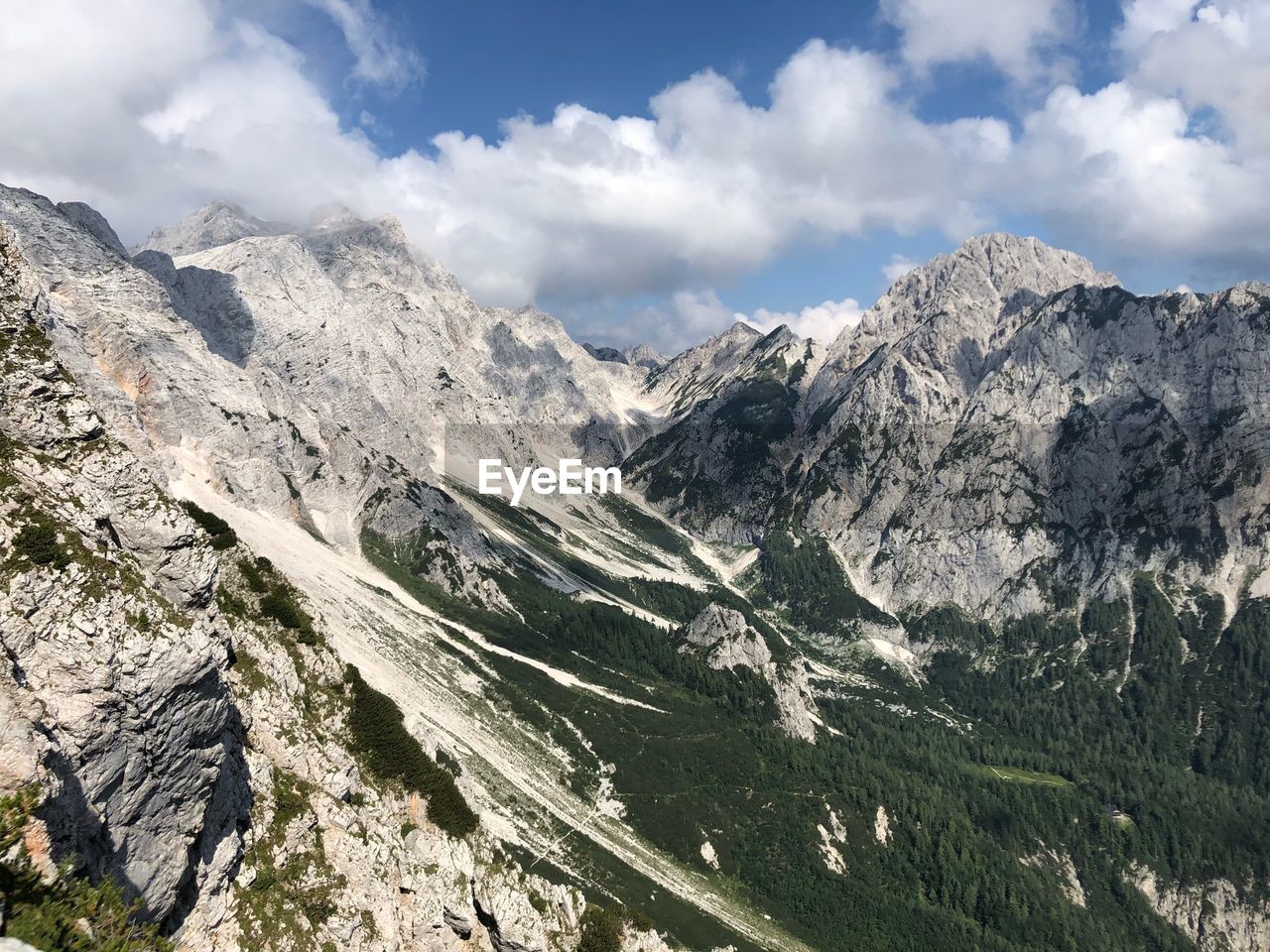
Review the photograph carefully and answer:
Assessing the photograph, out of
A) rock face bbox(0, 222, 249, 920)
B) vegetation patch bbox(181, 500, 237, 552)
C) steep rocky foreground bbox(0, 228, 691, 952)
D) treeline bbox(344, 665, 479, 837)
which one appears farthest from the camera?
vegetation patch bbox(181, 500, 237, 552)

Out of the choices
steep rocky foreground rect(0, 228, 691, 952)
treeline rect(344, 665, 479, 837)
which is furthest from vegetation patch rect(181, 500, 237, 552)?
treeline rect(344, 665, 479, 837)

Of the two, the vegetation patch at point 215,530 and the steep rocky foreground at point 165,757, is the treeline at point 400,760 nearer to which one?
the steep rocky foreground at point 165,757

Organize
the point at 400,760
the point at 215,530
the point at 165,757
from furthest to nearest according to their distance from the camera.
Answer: the point at 215,530 → the point at 400,760 → the point at 165,757

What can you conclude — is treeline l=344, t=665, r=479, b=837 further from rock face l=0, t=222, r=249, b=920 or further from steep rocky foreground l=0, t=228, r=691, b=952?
rock face l=0, t=222, r=249, b=920

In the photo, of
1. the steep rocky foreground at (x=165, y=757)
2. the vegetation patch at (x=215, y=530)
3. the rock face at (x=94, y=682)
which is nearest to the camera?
the steep rocky foreground at (x=165, y=757)

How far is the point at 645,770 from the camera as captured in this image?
181375 millimetres

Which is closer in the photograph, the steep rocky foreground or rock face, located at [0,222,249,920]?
the steep rocky foreground

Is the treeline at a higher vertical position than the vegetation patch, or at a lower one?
lower

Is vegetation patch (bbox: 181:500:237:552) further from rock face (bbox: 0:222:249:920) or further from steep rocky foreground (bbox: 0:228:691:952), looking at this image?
rock face (bbox: 0:222:249:920)

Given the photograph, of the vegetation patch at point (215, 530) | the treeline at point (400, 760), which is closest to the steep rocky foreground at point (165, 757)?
the treeline at point (400, 760)

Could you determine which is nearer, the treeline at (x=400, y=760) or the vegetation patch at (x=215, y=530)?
the treeline at (x=400, y=760)

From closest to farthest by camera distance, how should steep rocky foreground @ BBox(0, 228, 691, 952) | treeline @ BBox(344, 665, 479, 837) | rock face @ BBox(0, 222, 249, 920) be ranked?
steep rocky foreground @ BBox(0, 228, 691, 952)
rock face @ BBox(0, 222, 249, 920)
treeline @ BBox(344, 665, 479, 837)

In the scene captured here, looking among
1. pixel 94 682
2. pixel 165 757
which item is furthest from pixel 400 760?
pixel 94 682

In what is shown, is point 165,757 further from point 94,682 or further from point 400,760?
point 400,760
